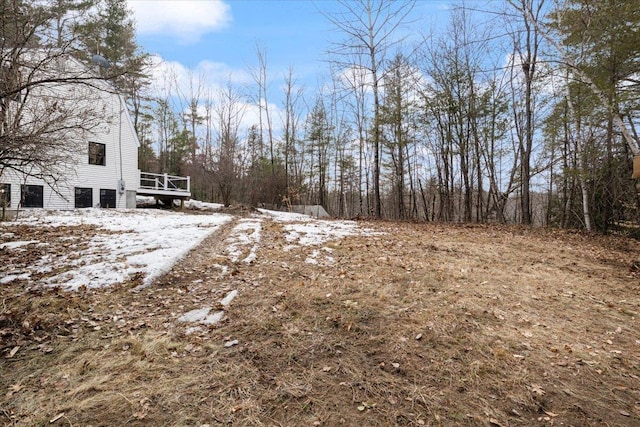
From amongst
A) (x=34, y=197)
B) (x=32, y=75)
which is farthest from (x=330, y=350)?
(x=34, y=197)

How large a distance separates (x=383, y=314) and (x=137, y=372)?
216 centimetres

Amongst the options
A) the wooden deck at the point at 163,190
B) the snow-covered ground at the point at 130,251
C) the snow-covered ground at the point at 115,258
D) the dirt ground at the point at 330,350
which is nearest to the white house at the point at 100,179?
the wooden deck at the point at 163,190

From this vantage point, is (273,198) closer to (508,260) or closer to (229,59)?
(229,59)

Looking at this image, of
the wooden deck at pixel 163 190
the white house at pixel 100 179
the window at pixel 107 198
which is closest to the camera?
the white house at pixel 100 179

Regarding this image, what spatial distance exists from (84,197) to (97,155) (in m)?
1.96

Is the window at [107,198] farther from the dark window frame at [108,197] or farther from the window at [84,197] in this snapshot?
the window at [84,197]

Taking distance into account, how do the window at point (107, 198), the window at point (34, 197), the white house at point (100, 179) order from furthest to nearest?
the window at point (107, 198) < the window at point (34, 197) < the white house at point (100, 179)

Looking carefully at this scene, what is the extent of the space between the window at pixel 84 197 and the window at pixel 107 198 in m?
0.43

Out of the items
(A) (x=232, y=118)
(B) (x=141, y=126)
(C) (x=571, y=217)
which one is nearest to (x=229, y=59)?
(A) (x=232, y=118)

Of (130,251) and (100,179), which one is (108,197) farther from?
(130,251)

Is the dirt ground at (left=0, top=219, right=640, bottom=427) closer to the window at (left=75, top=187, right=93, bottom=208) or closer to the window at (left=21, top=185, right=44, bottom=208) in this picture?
the window at (left=21, top=185, right=44, bottom=208)

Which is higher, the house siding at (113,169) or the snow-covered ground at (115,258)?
the house siding at (113,169)

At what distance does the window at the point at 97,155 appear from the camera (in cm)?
1304

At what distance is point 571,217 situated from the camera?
37.2 feet
